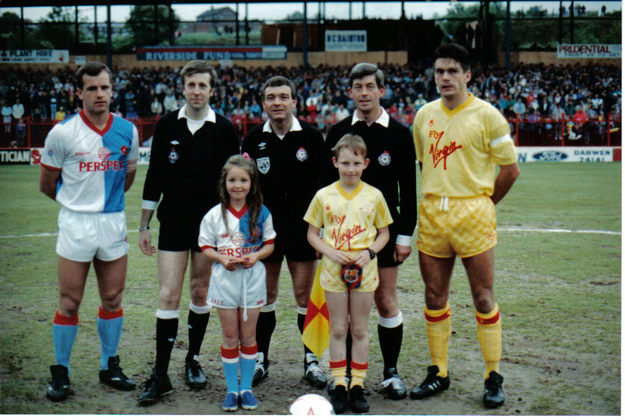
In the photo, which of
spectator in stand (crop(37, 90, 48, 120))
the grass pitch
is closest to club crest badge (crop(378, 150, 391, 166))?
the grass pitch

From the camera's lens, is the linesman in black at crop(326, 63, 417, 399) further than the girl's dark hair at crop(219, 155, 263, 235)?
Yes

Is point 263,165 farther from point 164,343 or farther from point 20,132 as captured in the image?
point 20,132

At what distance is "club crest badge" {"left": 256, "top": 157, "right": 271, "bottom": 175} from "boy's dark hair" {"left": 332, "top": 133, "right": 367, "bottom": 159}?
65 centimetres

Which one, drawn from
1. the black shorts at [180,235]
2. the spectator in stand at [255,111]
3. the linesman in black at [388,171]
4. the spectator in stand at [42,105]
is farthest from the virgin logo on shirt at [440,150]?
the spectator in stand at [42,105]

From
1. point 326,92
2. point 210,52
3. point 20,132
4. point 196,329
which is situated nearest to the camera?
point 196,329

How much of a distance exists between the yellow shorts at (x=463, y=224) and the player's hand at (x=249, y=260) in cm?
119

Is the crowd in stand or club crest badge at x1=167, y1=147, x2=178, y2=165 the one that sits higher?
the crowd in stand

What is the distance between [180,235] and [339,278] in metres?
1.17

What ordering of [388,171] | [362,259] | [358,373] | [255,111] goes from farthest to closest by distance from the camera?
[255,111] → [388,171] → [358,373] → [362,259]

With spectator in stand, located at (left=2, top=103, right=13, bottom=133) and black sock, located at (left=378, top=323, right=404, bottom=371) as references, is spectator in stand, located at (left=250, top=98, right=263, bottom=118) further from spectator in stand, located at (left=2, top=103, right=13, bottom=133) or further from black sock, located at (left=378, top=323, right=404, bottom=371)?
black sock, located at (left=378, top=323, right=404, bottom=371)

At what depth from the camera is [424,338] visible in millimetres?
5734

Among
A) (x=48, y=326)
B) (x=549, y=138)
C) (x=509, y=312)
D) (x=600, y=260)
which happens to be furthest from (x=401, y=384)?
(x=549, y=138)

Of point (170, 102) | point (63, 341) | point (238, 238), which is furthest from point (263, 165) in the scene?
point (170, 102)

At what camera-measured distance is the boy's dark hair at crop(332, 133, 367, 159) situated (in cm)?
424
